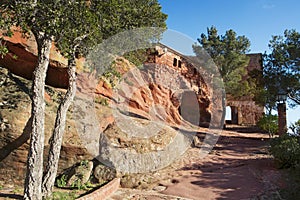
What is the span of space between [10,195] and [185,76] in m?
18.6

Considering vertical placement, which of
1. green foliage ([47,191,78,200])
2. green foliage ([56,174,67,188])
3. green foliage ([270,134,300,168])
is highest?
green foliage ([270,134,300,168])

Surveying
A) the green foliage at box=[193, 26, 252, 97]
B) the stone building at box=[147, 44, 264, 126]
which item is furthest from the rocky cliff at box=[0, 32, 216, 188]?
the green foliage at box=[193, 26, 252, 97]

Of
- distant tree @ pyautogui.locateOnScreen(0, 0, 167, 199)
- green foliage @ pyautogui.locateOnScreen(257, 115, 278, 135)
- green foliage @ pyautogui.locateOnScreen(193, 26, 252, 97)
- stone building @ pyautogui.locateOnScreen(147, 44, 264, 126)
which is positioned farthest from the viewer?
green foliage @ pyautogui.locateOnScreen(193, 26, 252, 97)

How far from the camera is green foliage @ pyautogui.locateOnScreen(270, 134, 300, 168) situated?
908 centimetres

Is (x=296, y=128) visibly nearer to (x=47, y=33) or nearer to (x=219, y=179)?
(x=219, y=179)

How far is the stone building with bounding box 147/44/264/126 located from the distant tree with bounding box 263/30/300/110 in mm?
4617

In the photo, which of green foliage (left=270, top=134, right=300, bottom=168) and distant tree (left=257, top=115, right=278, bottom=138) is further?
distant tree (left=257, top=115, right=278, bottom=138)

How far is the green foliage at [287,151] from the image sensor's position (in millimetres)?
9078

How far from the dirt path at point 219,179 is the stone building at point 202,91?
9926mm

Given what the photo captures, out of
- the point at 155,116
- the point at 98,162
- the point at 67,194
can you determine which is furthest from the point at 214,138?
the point at 67,194

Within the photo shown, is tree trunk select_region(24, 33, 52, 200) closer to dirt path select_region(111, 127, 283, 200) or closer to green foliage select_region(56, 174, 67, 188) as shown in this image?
green foliage select_region(56, 174, 67, 188)

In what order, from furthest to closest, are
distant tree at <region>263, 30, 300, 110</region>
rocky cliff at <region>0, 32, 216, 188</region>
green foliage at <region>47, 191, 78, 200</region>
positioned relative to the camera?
distant tree at <region>263, 30, 300, 110</region> < rocky cliff at <region>0, 32, 216, 188</region> < green foliage at <region>47, 191, 78, 200</region>

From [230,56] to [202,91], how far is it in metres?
4.11

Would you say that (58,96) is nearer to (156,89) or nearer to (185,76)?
(156,89)
